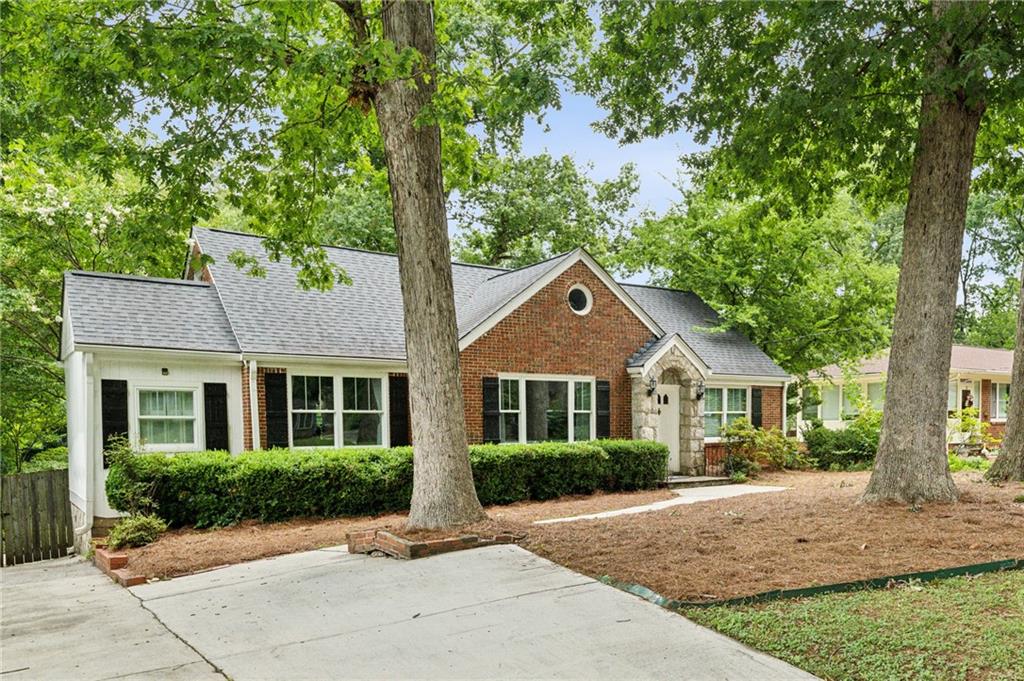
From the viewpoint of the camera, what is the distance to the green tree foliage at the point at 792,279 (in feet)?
69.3

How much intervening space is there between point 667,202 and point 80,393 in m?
17.3

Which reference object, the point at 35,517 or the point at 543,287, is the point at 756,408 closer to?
the point at 543,287

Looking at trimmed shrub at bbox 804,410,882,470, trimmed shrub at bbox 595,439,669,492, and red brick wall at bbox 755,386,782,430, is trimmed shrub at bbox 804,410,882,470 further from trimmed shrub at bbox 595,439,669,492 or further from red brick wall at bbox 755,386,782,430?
trimmed shrub at bbox 595,439,669,492

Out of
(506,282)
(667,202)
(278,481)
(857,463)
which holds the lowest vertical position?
(857,463)

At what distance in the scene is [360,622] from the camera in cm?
576

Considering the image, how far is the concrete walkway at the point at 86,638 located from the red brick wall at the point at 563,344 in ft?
26.4

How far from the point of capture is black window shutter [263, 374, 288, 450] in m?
13.4

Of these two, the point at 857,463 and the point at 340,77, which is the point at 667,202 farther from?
the point at 340,77

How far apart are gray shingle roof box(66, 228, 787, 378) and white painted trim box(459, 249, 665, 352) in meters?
0.11

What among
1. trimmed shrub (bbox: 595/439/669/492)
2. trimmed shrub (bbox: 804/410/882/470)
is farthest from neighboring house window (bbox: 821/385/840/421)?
trimmed shrub (bbox: 595/439/669/492)

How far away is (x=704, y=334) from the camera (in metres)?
20.5

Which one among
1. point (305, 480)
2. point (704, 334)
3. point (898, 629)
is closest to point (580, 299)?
point (704, 334)

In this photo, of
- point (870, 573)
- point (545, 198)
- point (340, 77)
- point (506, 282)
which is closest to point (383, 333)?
point (506, 282)

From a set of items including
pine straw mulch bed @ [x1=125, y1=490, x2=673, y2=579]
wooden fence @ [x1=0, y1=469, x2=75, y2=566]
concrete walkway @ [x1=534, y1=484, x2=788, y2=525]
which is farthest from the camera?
concrete walkway @ [x1=534, y1=484, x2=788, y2=525]
